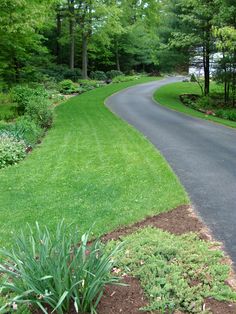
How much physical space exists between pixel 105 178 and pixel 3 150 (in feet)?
9.01

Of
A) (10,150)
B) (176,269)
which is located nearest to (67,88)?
(10,150)

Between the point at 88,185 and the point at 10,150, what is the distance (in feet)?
8.96

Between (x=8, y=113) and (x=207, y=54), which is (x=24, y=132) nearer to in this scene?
(x=8, y=113)

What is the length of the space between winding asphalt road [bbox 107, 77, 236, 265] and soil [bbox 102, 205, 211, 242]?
0.15m

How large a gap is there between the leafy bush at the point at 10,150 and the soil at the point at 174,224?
4.07 metres

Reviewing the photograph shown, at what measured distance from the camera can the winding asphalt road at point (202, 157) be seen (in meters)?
4.79

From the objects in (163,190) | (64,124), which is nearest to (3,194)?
(163,190)

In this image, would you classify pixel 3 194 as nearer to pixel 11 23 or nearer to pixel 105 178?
pixel 105 178

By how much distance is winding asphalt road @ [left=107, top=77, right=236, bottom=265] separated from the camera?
4.79 metres

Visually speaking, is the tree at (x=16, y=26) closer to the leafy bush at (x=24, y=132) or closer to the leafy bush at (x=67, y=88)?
the leafy bush at (x=67, y=88)

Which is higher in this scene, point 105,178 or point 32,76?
point 32,76

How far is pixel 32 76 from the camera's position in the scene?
2559cm

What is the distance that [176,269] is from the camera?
337cm

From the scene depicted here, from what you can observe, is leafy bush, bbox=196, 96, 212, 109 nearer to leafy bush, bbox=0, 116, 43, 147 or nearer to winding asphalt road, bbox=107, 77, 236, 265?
winding asphalt road, bbox=107, 77, 236, 265
